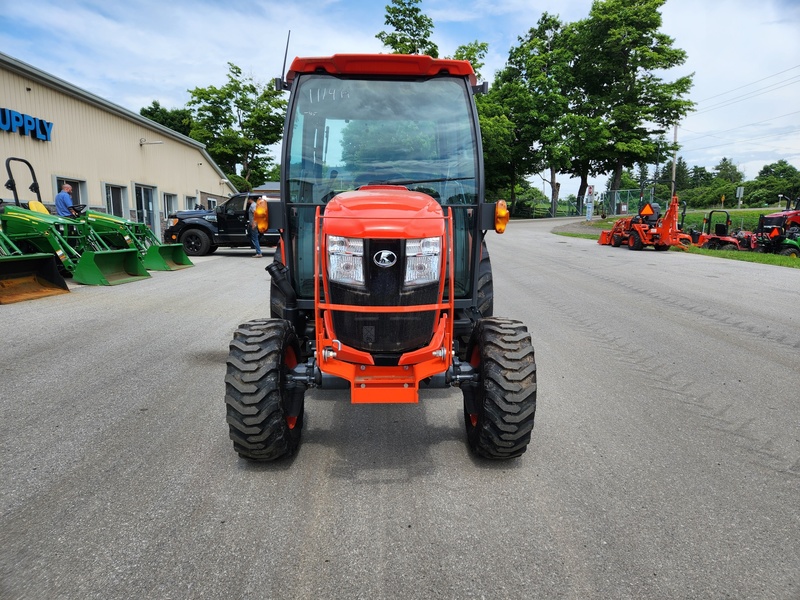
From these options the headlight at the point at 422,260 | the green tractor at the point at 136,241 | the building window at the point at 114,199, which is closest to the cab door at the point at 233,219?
the green tractor at the point at 136,241

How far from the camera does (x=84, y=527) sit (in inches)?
94.0

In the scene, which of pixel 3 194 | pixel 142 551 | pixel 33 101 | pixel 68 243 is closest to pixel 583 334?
pixel 142 551

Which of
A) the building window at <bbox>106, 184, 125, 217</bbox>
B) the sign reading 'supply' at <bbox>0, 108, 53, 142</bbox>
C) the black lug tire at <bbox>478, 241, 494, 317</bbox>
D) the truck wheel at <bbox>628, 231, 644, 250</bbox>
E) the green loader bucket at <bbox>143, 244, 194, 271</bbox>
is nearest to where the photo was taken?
the black lug tire at <bbox>478, 241, 494, 317</bbox>

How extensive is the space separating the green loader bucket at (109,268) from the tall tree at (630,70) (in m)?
36.7

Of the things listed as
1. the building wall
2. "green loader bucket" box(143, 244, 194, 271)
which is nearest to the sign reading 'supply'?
the building wall

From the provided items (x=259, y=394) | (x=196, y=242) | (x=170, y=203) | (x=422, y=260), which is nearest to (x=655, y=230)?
(x=196, y=242)

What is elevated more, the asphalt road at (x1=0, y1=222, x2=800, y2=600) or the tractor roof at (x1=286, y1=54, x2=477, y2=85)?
the tractor roof at (x1=286, y1=54, x2=477, y2=85)

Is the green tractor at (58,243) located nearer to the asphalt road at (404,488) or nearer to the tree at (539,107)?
the asphalt road at (404,488)

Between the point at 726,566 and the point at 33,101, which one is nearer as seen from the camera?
the point at 726,566

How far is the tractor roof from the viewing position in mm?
3359

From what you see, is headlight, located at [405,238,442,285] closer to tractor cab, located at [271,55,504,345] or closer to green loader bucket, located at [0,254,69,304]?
tractor cab, located at [271,55,504,345]

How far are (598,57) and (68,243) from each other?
4113 cm

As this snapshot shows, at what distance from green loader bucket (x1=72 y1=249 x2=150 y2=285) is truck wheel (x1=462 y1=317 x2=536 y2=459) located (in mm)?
9212

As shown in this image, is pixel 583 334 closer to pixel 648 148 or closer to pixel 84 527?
pixel 84 527
